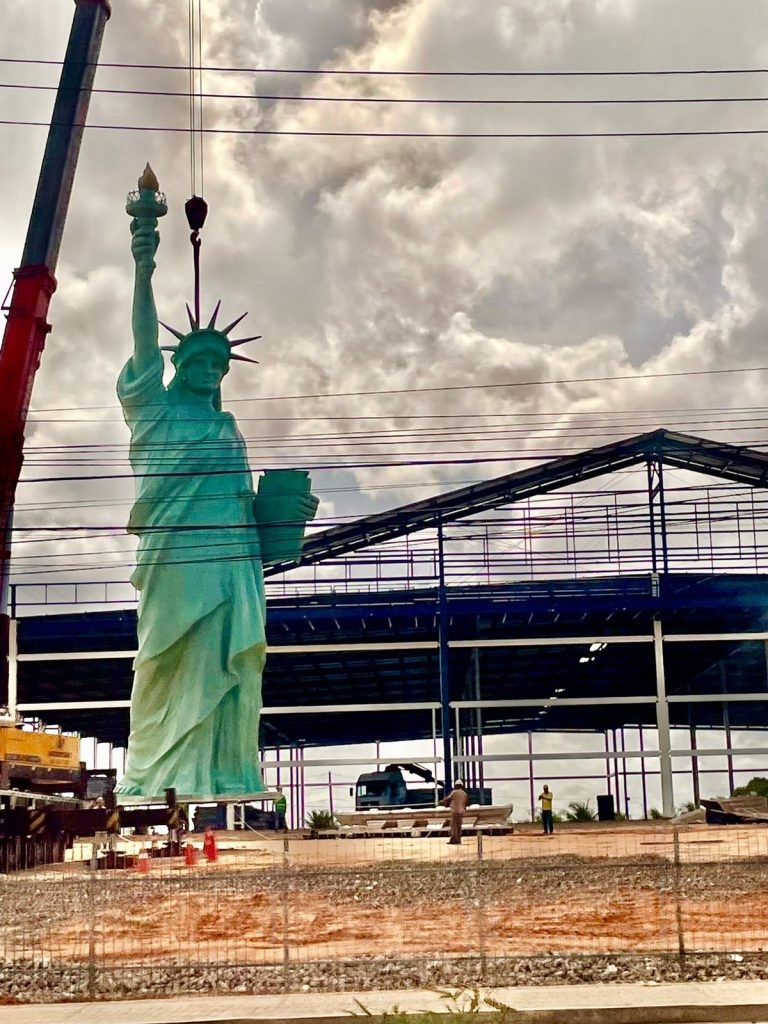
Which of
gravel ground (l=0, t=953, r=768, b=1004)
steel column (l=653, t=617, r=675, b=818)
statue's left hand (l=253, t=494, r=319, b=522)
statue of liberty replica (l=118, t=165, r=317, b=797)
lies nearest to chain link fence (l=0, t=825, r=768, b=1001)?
gravel ground (l=0, t=953, r=768, b=1004)

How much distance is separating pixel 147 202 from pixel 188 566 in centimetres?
967

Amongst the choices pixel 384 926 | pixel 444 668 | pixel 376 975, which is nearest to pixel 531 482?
pixel 444 668

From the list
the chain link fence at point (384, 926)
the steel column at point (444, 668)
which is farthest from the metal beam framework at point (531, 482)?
the chain link fence at point (384, 926)

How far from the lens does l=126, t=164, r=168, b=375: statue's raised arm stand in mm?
34906

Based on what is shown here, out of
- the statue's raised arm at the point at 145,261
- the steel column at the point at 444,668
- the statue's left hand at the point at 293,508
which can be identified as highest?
the statue's raised arm at the point at 145,261

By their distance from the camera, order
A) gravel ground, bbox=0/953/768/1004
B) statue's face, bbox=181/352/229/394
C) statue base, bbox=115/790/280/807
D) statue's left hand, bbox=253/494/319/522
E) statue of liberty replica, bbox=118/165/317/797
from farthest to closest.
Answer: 1. statue's left hand, bbox=253/494/319/522
2. statue's face, bbox=181/352/229/394
3. statue of liberty replica, bbox=118/165/317/797
4. statue base, bbox=115/790/280/807
5. gravel ground, bbox=0/953/768/1004

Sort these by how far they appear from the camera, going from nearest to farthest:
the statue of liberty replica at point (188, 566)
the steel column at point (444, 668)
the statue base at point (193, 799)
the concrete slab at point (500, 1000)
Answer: the concrete slab at point (500, 1000) < the statue base at point (193, 799) < the statue of liberty replica at point (188, 566) < the steel column at point (444, 668)

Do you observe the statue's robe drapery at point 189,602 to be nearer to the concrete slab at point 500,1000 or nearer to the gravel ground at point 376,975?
the gravel ground at point 376,975

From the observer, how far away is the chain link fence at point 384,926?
12461mm

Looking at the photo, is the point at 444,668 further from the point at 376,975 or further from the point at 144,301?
the point at 376,975

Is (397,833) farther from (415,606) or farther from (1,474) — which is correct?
(1,474)

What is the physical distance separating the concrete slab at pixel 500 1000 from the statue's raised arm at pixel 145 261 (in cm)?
2524

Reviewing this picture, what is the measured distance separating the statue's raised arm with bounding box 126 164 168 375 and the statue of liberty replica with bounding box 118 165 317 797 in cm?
3

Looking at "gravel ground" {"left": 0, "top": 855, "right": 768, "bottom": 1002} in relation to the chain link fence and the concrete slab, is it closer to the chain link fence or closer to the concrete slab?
the chain link fence
